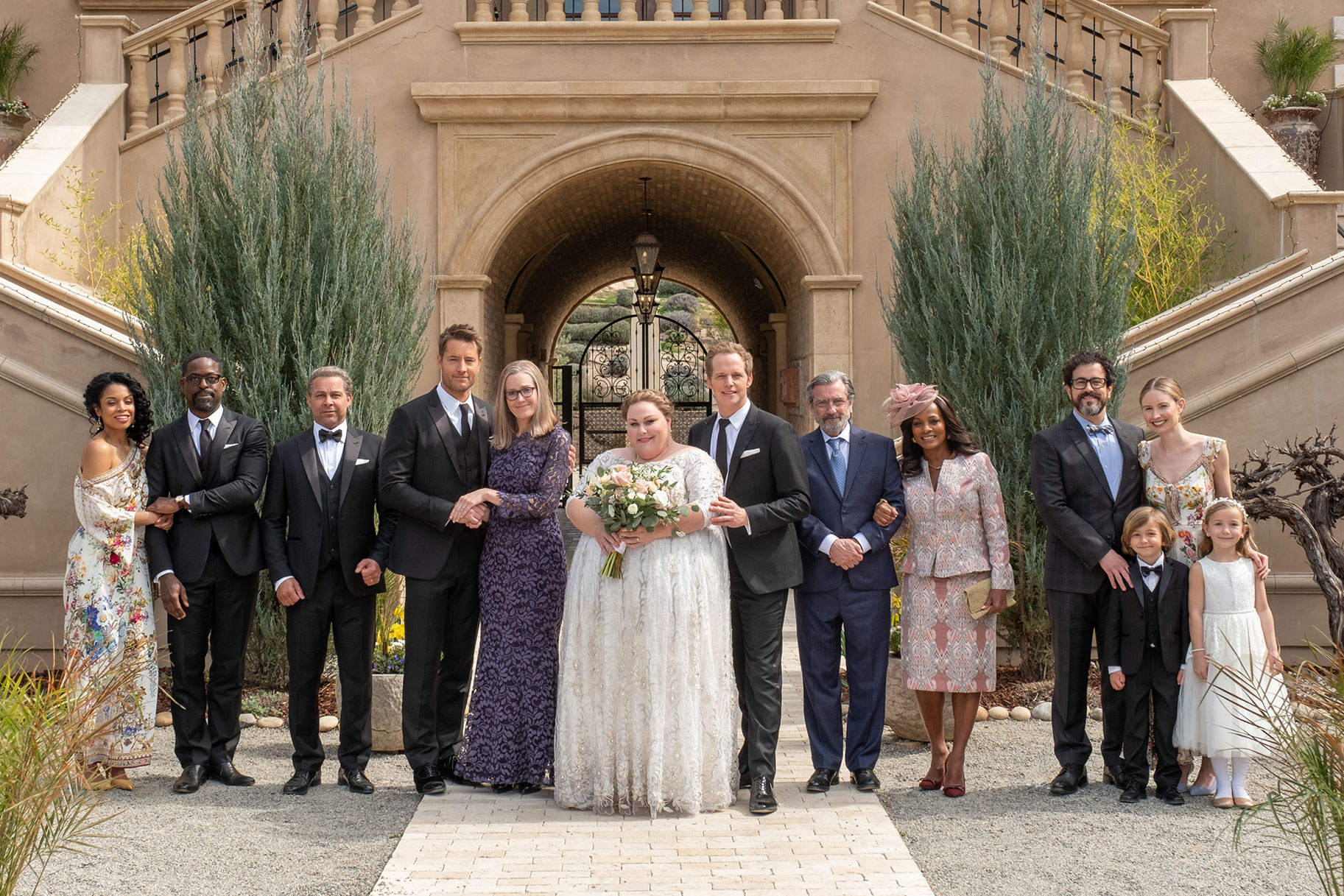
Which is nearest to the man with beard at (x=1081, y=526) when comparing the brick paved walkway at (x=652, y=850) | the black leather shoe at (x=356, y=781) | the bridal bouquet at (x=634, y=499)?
the brick paved walkway at (x=652, y=850)

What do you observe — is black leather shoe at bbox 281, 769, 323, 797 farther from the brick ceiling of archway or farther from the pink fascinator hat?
the brick ceiling of archway

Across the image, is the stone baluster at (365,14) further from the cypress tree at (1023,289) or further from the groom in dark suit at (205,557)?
the groom in dark suit at (205,557)

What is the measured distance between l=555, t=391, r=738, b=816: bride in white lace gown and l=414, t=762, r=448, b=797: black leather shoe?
657 mm

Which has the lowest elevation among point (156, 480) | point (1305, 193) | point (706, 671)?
point (706, 671)

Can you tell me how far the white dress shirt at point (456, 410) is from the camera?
235 inches

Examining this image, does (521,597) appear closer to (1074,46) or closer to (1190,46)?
(1074,46)

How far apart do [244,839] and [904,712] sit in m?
3.49

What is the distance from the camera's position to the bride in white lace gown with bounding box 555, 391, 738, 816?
5430 mm

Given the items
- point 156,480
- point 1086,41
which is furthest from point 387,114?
point 1086,41

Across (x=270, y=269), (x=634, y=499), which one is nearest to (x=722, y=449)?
(x=634, y=499)

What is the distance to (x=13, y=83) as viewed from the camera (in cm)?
1523

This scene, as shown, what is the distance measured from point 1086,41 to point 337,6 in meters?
7.55

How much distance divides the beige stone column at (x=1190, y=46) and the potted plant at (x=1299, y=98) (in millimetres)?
3210

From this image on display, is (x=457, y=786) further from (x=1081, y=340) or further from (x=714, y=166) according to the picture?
(x=714, y=166)
